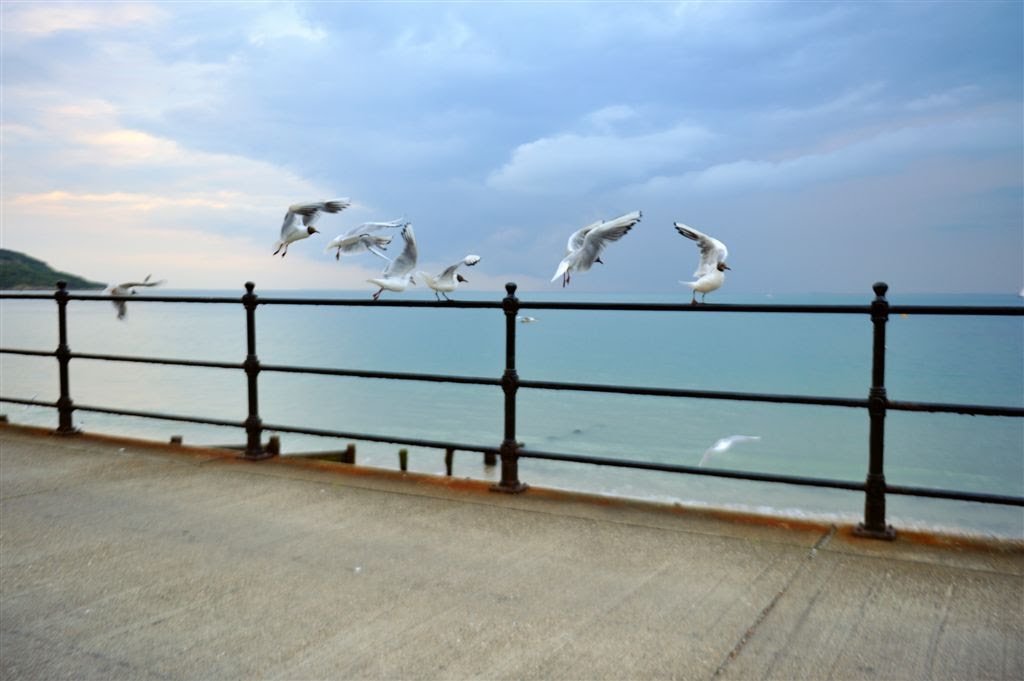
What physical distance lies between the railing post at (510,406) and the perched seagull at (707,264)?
1.03 m

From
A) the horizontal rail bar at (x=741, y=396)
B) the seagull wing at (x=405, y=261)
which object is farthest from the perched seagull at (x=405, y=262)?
the horizontal rail bar at (x=741, y=396)

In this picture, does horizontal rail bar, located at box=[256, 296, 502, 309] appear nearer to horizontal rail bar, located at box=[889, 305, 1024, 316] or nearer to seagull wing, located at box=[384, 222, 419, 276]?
seagull wing, located at box=[384, 222, 419, 276]

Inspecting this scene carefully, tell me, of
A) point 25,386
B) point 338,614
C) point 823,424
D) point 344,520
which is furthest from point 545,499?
point 25,386

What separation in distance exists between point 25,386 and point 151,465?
1094 inches

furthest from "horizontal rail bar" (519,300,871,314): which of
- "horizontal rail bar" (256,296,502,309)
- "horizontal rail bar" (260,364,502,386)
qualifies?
"horizontal rail bar" (260,364,502,386)

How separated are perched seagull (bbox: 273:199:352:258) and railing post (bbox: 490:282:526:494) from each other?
1270mm

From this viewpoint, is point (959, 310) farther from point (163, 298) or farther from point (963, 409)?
point (163, 298)

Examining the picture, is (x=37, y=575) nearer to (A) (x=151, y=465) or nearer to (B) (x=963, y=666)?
(A) (x=151, y=465)

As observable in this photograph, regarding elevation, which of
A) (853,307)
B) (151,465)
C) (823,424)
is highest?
(853,307)

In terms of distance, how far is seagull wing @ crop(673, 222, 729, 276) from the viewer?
3855mm

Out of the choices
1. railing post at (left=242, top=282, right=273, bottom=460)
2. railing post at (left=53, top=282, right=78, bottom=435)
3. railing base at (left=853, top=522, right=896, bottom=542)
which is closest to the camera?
railing base at (left=853, top=522, right=896, bottom=542)

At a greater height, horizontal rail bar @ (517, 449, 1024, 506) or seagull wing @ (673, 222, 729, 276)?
seagull wing @ (673, 222, 729, 276)

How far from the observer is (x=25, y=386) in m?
28.2

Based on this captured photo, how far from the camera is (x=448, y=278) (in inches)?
177
